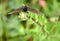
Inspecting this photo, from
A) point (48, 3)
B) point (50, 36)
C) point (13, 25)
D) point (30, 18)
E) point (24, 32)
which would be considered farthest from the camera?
point (48, 3)

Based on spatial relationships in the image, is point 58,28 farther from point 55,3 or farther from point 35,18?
point 55,3

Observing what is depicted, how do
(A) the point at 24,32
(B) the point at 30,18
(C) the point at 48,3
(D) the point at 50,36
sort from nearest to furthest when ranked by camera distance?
1. (B) the point at 30,18
2. (D) the point at 50,36
3. (A) the point at 24,32
4. (C) the point at 48,3

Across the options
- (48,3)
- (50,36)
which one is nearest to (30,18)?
(50,36)

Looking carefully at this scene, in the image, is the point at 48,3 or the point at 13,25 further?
the point at 48,3

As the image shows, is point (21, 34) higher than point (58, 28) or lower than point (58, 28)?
lower

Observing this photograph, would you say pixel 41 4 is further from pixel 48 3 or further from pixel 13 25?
pixel 13 25

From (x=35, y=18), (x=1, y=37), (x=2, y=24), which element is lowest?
(x=1, y=37)

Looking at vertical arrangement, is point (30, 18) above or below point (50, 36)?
above

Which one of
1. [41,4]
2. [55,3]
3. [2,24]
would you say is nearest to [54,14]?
[55,3]

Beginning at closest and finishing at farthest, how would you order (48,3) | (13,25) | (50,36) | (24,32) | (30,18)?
(30,18) < (50,36) < (24,32) < (13,25) < (48,3)
